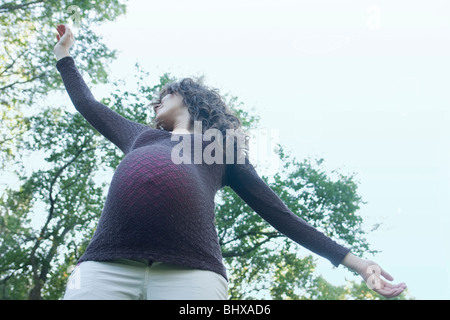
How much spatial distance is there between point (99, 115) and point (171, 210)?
0.82m

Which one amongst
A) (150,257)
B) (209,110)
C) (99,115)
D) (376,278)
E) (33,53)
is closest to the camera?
(150,257)

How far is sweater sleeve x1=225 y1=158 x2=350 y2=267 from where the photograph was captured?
1.83 meters

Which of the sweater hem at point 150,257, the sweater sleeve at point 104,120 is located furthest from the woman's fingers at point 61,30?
the sweater hem at point 150,257

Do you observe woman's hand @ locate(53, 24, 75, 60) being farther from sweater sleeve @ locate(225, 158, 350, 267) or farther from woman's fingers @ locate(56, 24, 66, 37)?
sweater sleeve @ locate(225, 158, 350, 267)

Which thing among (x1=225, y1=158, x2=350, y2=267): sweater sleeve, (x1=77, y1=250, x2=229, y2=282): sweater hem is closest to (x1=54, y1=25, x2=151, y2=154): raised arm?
(x1=225, y1=158, x2=350, y2=267): sweater sleeve

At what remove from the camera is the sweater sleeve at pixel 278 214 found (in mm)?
1827

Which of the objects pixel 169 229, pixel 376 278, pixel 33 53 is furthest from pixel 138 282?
pixel 33 53

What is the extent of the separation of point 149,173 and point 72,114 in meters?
10.8

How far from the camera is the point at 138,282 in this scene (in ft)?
4.85

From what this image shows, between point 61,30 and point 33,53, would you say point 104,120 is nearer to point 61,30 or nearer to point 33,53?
point 61,30

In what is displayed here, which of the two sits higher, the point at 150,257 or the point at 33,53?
the point at 33,53

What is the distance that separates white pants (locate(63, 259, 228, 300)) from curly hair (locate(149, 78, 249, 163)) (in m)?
0.69

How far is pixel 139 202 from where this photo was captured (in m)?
1.55
